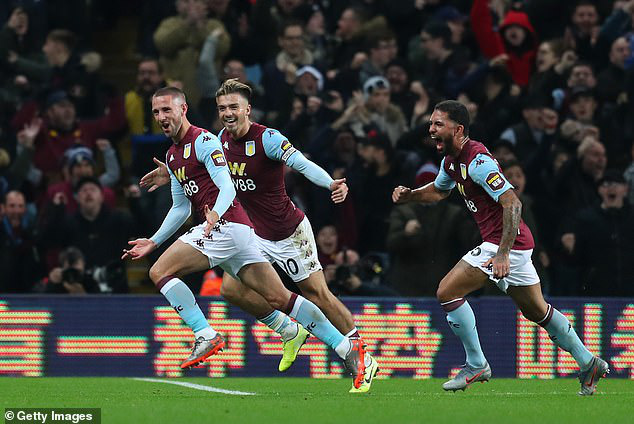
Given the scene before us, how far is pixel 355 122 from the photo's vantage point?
739 inches

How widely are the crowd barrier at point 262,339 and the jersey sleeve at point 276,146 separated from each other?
3.59 meters

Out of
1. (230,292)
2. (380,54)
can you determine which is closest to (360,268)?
(230,292)

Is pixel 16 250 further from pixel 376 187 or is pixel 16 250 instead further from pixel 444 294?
pixel 444 294

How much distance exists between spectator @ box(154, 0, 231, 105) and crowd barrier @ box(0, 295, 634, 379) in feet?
14.8

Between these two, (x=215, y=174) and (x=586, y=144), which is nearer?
(x=215, y=174)

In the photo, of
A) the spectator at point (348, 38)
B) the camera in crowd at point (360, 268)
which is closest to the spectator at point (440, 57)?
the spectator at point (348, 38)

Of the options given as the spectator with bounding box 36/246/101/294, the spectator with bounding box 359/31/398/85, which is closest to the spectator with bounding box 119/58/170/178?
the spectator with bounding box 36/246/101/294

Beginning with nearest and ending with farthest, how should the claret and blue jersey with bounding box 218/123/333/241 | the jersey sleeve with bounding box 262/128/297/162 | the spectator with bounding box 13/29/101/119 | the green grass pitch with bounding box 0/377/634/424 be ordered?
the green grass pitch with bounding box 0/377/634/424
the jersey sleeve with bounding box 262/128/297/162
the claret and blue jersey with bounding box 218/123/333/241
the spectator with bounding box 13/29/101/119

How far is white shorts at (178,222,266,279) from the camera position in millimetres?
12539

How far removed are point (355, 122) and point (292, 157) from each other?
19.8 ft

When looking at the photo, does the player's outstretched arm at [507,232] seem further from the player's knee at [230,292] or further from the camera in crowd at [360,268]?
the camera in crowd at [360,268]

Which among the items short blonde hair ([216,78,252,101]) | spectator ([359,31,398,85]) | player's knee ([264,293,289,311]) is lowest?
player's knee ([264,293,289,311])
